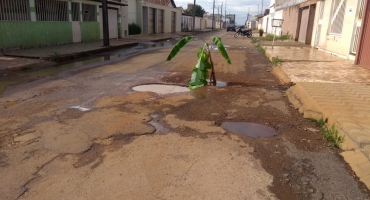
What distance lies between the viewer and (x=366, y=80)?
806 centimetres

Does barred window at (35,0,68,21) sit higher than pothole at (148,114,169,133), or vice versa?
barred window at (35,0,68,21)

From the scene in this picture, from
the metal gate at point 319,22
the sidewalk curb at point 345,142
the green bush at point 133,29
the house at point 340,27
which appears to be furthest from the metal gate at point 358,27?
the green bush at point 133,29

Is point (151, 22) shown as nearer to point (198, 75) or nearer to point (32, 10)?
point (32, 10)

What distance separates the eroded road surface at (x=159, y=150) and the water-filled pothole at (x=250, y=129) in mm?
90

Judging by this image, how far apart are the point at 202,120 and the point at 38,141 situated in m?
2.63

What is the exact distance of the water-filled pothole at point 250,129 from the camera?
466 centimetres

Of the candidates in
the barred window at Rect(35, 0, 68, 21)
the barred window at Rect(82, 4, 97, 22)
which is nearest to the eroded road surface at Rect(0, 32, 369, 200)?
the barred window at Rect(35, 0, 68, 21)

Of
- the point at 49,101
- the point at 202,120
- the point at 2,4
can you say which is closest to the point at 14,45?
the point at 2,4

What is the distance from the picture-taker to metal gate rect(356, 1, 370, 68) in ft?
33.1

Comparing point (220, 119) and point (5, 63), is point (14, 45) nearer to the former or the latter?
point (5, 63)

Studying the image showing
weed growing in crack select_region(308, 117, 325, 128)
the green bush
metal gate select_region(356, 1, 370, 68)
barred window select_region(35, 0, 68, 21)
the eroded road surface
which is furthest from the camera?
the green bush

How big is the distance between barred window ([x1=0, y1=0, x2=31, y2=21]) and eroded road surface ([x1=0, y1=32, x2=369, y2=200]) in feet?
28.2

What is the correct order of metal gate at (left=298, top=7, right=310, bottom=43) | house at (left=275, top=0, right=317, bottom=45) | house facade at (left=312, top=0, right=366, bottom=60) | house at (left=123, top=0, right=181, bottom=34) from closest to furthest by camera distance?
1. house facade at (left=312, top=0, right=366, bottom=60)
2. house at (left=275, top=0, right=317, bottom=45)
3. metal gate at (left=298, top=7, right=310, bottom=43)
4. house at (left=123, top=0, right=181, bottom=34)

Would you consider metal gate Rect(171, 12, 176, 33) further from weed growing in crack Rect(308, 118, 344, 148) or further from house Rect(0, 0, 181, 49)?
weed growing in crack Rect(308, 118, 344, 148)
